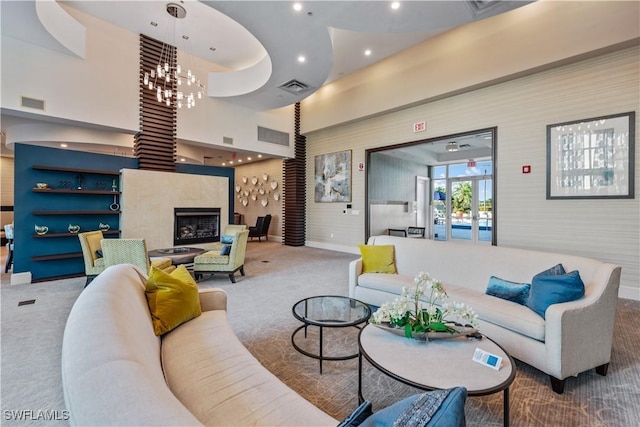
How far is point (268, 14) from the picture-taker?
4004 mm

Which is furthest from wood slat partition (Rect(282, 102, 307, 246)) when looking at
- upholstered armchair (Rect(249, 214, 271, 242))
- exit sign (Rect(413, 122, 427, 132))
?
exit sign (Rect(413, 122, 427, 132))

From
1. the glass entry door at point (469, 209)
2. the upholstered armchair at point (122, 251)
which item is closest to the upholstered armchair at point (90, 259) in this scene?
the upholstered armchair at point (122, 251)

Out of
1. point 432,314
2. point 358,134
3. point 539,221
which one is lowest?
point 432,314

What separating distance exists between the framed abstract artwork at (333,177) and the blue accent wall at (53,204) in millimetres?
5095

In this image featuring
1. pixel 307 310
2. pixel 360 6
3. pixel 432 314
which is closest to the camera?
pixel 432 314

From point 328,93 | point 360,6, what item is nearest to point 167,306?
point 360,6

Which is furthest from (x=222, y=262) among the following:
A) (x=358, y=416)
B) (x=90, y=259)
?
(x=358, y=416)

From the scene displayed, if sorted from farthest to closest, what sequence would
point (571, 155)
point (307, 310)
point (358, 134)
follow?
point (358, 134) < point (571, 155) < point (307, 310)

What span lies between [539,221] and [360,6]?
464 centimetres

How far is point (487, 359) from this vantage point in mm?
1630

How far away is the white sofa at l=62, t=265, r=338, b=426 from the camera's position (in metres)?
0.74

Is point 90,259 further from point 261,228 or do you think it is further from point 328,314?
point 261,228

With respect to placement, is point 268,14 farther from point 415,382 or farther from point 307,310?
point 415,382

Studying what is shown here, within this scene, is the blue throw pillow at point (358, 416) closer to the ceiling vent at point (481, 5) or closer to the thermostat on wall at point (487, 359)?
the thermostat on wall at point (487, 359)
